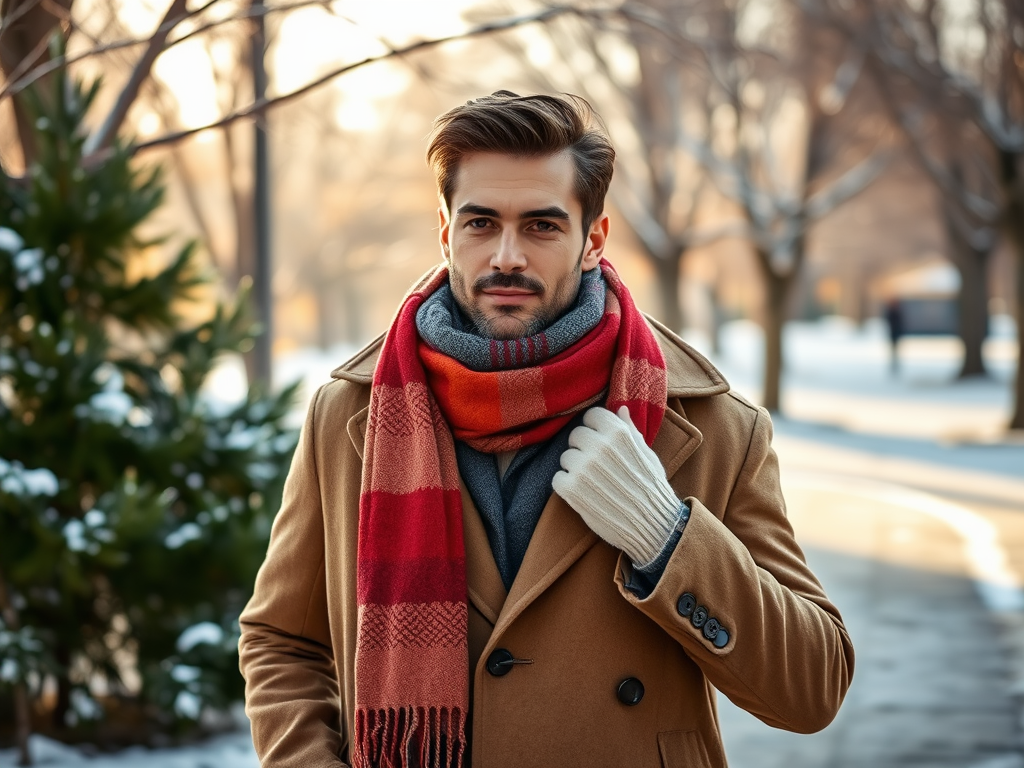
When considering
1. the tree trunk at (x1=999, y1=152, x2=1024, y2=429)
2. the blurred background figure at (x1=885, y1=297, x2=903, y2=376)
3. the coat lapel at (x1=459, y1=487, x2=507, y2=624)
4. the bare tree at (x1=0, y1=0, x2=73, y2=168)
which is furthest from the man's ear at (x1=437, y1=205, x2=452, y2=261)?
the blurred background figure at (x1=885, y1=297, x2=903, y2=376)

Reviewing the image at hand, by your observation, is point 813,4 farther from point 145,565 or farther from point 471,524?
point 471,524

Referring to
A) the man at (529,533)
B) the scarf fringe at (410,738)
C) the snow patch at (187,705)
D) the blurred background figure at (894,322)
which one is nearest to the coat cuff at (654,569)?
the man at (529,533)

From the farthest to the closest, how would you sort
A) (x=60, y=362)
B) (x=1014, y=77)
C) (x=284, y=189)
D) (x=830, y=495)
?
(x=284, y=189) < (x=1014, y=77) < (x=830, y=495) < (x=60, y=362)

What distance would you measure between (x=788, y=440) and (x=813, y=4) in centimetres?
557

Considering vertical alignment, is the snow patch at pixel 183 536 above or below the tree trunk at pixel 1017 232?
below

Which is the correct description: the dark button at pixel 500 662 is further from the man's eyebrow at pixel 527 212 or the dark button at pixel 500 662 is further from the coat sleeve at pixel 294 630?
the man's eyebrow at pixel 527 212

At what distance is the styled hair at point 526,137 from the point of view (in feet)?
8.02

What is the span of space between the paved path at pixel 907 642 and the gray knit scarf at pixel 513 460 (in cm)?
334

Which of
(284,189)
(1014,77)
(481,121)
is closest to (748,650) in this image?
(481,121)

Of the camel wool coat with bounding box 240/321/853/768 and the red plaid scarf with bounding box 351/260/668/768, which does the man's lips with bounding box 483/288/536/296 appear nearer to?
the red plaid scarf with bounding box 351/260/668/768

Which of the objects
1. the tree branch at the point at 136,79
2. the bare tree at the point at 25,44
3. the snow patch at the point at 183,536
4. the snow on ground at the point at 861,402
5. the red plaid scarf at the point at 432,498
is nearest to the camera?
the red plaid scarf at the point at 432,498

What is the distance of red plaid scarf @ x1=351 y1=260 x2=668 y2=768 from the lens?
234cm

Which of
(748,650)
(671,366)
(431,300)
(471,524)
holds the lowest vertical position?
(748,650)

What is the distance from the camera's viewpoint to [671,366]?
2.61 meters
